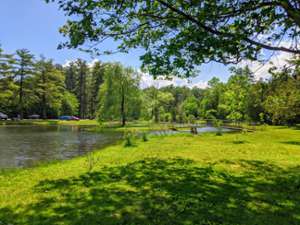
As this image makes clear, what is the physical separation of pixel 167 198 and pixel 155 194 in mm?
386

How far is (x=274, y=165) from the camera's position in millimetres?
9516

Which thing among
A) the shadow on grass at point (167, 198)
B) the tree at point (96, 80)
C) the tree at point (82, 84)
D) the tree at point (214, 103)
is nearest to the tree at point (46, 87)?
the tree at point (96, 80)

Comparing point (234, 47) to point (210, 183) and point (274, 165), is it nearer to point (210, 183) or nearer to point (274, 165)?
point (210, 183)

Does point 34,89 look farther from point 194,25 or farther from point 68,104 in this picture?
point 194,25

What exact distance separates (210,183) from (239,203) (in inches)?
59.9

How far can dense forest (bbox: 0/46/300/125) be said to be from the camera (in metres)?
29.1

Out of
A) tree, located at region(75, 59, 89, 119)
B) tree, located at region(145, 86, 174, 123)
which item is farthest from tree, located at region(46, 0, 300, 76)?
tree, located at region(75, 59, 89, 119)

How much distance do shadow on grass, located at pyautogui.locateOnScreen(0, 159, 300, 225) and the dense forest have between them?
340 cm

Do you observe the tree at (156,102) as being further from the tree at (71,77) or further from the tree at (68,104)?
the tree at (71,77)

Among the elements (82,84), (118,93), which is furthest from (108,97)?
(82,84)

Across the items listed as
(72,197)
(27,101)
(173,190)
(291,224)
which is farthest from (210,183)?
(27,101)

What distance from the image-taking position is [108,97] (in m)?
42.0

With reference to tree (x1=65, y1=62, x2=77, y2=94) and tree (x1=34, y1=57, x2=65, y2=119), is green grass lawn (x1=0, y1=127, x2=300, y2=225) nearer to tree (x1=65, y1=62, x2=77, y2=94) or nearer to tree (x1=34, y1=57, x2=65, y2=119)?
tree (x1=34, y1=57, x2=65, y2=119)

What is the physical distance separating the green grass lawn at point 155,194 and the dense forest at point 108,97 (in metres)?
3.20
